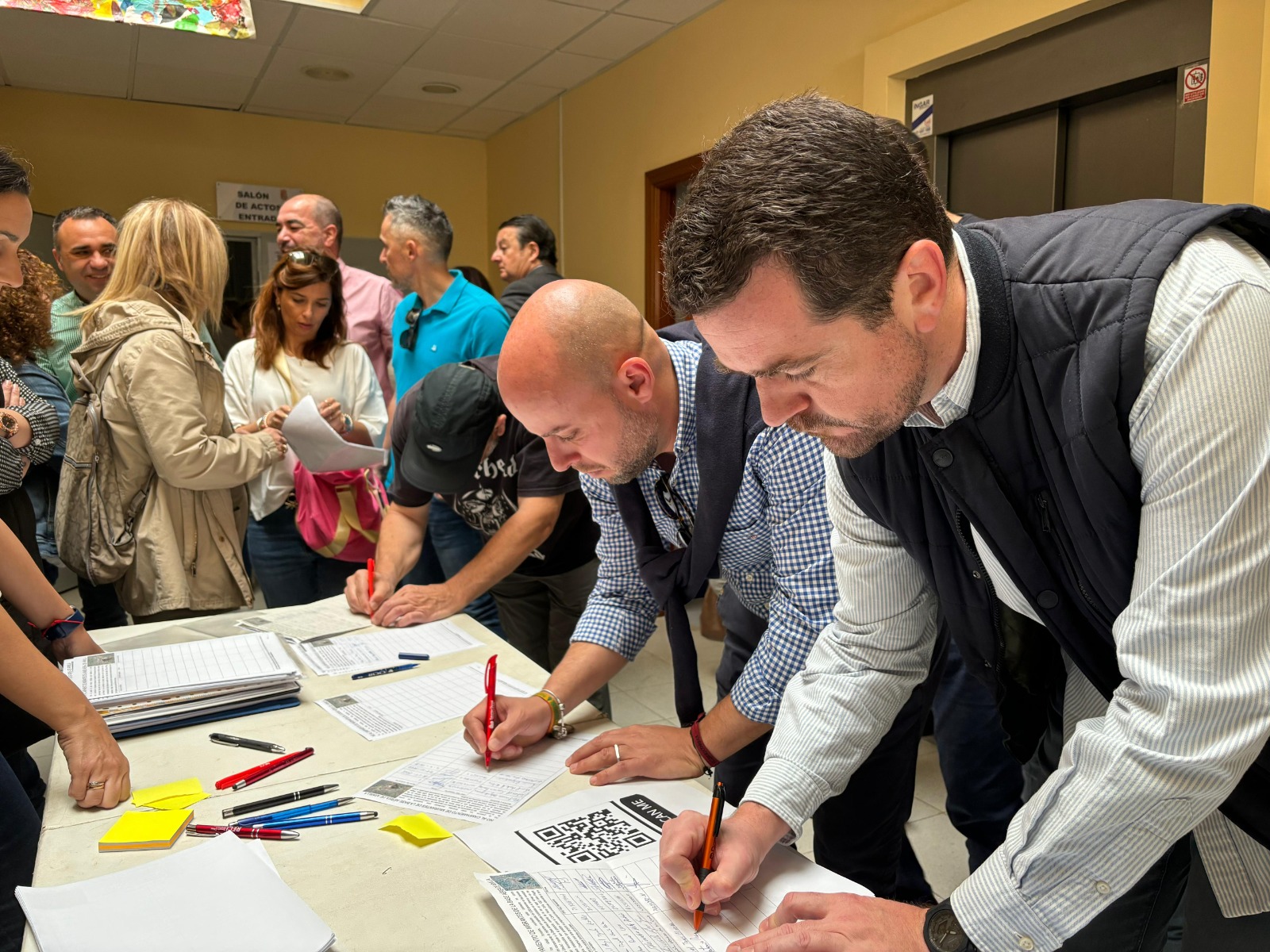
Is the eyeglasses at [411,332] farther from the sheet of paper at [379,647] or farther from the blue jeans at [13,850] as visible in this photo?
the blue jeans at [13,850]

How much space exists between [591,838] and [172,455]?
166cm

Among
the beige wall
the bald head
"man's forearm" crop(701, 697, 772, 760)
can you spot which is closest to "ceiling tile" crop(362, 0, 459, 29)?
the bald head

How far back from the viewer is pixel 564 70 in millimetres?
5539

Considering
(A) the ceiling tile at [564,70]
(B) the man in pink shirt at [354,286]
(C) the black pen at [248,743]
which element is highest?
(A) the ceiling tile at [564,70]

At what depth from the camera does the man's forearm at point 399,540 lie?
83.3 inches

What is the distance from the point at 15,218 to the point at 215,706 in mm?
1038

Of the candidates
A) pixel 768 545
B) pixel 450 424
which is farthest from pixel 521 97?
pixel 768 545

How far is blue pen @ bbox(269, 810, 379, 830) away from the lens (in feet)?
3.65

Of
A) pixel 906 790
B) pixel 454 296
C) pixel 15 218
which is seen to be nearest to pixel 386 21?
pixel 454 296

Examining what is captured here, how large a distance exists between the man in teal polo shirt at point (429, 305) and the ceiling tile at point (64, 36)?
268cm

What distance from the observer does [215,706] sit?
1.44 m

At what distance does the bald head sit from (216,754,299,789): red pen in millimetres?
2623

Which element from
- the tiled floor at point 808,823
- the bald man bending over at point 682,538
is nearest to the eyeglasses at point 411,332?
the tiled floor at point 808,823

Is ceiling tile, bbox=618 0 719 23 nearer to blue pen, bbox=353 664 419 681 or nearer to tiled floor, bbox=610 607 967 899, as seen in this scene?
tiled floor, bbox=610 607 967 899
